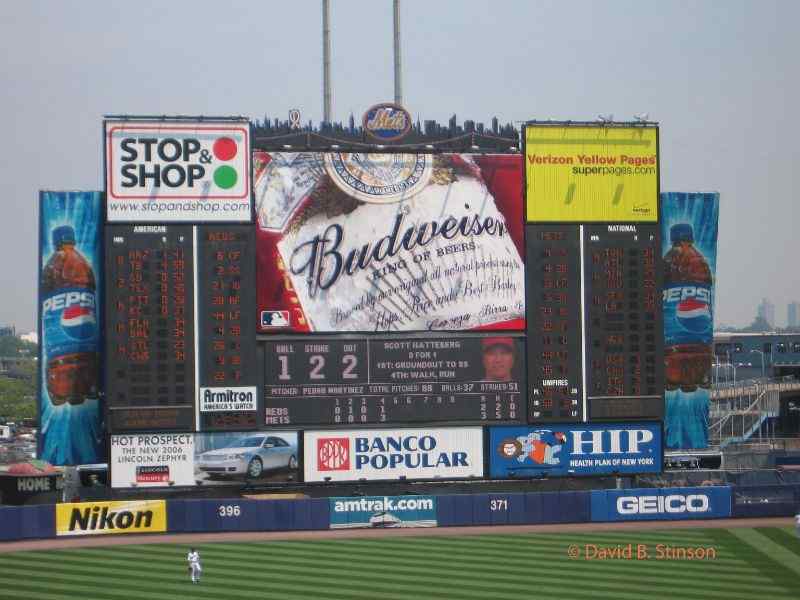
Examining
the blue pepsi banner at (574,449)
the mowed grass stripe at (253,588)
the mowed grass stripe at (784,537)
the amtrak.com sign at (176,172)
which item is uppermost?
the amtrak.com sign at (176,172)

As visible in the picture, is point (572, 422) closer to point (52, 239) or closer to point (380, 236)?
point (380, 236)

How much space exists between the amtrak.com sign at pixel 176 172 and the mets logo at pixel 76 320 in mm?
4642

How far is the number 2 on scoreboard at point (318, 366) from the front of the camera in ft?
152

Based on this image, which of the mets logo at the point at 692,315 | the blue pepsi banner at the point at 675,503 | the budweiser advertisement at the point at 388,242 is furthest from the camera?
the mets logo at the point at 692,315

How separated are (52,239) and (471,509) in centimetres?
1900

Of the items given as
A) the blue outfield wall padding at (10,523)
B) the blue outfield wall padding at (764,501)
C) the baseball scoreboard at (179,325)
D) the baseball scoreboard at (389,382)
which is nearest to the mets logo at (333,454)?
the baseball scoreboard at (389,382)

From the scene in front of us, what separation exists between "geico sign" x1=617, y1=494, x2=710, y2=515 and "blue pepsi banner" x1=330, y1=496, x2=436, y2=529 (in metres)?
8.20

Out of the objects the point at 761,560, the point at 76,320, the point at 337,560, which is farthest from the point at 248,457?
the point at 761,560

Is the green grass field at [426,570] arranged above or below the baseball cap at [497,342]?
below

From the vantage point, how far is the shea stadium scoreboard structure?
1801 inches

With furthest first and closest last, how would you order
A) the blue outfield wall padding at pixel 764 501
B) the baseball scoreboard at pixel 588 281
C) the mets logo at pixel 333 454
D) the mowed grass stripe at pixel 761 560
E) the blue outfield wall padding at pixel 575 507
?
the blue outfield wall padding at pixel 764 501
the blue outfield wall padding at pixel 575 507
the baseball scoreboard at pixel 588 281
the mets logo at pixel 333 454
the mowed grass stripe at pixel 761 560

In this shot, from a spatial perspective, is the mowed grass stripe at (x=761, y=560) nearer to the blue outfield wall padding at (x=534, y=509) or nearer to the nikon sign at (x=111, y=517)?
the blue outfield wall padding at (x=534, y=509)

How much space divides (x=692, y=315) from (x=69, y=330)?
24755 millimetres

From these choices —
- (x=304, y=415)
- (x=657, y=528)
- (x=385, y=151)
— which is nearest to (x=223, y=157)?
(x=385, y=151)
